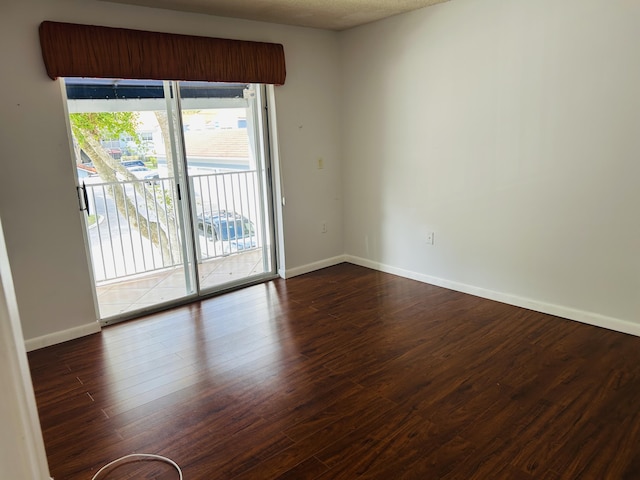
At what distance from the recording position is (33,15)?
2875 millimetres

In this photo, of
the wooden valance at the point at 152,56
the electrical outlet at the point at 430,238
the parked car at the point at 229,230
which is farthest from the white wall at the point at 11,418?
the parked car at the point at 229,230

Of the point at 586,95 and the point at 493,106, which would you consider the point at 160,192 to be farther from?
the point at 586,95

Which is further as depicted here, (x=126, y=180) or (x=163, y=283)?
(x=163, y=283)

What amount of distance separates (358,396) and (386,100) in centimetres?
277

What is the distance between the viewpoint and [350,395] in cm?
245

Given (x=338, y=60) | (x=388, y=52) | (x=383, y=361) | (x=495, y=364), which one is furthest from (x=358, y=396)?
(x=338, y=60)

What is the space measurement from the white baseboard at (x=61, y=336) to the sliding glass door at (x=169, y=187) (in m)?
0.25

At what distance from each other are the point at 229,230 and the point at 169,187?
35.0 inches

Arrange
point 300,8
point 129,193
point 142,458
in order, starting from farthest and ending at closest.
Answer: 1. point 129,193
2. point 300,8
3. point 142,458

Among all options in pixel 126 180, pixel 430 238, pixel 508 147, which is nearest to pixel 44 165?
pixel 126 180

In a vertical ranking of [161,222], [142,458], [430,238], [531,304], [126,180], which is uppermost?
[126,180]

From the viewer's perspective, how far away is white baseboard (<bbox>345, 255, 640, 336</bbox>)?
3.01m

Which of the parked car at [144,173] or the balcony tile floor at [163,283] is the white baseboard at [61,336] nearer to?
the balcony tile floor at [163,283]

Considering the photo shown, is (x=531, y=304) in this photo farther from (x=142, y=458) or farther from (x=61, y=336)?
(x=61, y=336)
